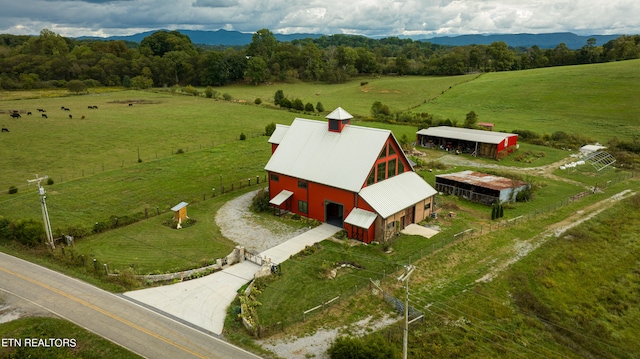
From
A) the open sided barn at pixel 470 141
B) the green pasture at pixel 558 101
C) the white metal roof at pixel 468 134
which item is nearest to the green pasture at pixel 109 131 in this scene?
the open sided barn at pixel 470 141

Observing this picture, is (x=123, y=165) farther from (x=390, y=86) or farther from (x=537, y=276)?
(x=390, y=86)

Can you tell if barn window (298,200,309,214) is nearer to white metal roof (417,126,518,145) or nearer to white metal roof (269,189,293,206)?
white metal roof (269,189,293,206)

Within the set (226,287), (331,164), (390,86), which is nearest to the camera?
(226,287)

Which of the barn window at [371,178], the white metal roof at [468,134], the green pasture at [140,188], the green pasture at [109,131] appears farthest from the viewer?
the white metal roof at [468,134]

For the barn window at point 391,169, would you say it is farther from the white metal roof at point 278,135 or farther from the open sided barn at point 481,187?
the white metal roof at point 278,135

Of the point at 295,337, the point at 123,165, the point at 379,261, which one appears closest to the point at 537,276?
the point at 379,261

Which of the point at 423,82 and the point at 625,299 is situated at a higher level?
the point at 423,82
